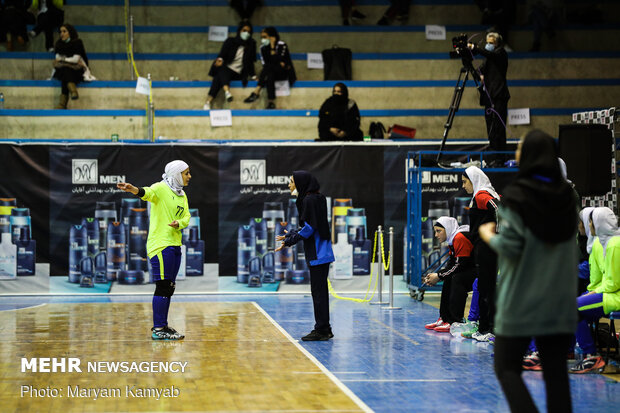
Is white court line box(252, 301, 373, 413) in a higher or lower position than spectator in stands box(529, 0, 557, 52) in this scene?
lower

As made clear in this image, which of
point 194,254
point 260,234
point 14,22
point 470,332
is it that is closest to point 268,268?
point 260,234

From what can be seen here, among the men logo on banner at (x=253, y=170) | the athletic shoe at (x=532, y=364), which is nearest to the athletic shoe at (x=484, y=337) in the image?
the athletic shoe at (x=532, y=364)

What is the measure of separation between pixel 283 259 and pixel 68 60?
6.29m

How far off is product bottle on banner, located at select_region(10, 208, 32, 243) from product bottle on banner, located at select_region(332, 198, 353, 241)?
510 cm

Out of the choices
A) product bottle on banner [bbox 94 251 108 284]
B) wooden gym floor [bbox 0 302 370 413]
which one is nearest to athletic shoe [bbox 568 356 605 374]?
wooden gym floor [bbox 0 302 370 413]

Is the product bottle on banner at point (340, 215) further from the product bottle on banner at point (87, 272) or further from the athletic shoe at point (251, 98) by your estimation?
the product bottle on banner at point (87, 272)

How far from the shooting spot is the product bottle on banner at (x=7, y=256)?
12.8m

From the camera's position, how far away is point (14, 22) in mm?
16750

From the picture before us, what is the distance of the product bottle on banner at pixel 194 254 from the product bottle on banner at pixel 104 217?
1.31 metres

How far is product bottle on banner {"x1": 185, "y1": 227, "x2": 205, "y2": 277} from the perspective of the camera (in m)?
13.2

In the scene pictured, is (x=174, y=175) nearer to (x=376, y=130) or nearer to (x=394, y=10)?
(x=376, y=130)

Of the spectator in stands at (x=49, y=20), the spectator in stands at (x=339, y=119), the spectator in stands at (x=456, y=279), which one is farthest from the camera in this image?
the spectator in stands at (x=49, y=20)

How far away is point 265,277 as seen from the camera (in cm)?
1327

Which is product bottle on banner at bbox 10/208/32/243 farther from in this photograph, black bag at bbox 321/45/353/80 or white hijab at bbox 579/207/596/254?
white hijab at bbox 579/207/596/254
